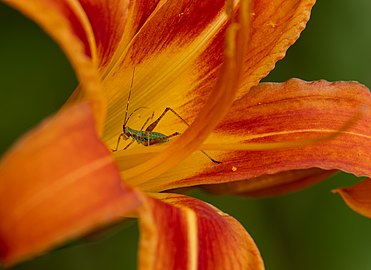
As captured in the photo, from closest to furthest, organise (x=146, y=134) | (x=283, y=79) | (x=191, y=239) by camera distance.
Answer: (x=191, y=239)
(x=146, y=134)
(x=283, y=79)

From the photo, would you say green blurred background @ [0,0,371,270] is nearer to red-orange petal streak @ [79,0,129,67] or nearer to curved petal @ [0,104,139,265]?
red-orange petal streak @ [79,0,129,67]

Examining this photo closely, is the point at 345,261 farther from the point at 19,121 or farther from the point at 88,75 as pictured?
the point at 88,75

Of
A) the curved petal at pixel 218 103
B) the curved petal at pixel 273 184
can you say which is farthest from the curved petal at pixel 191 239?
the curved petal at pixel 273 184

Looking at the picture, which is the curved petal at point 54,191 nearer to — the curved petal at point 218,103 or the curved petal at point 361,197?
the curved petal at point 218,103

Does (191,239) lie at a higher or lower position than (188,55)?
lower

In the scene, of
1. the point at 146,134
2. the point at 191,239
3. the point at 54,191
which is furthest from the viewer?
the point at 146,134

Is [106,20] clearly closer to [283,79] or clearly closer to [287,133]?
[287,133]

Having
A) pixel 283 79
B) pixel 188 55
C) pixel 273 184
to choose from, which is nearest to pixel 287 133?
pixel 273 184
